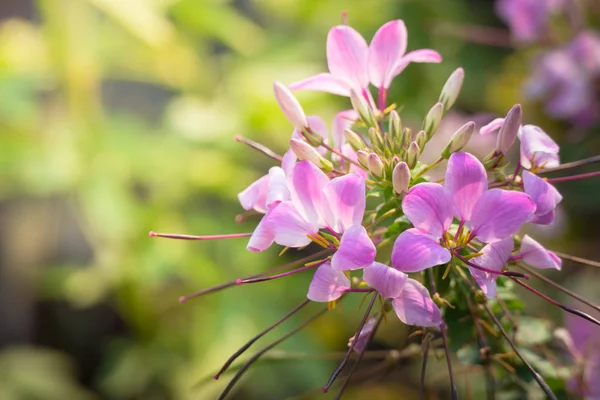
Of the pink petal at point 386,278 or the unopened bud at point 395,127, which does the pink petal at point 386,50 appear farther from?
the pink petal at point 386,278

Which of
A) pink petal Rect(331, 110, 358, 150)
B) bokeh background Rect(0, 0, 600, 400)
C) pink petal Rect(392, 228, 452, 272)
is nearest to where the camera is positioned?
pink petal Rect(392, 228, 452, 272)

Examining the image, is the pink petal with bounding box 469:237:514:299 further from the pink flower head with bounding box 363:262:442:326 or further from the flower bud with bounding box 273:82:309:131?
the flower bud with bounding box 273:82:309:131

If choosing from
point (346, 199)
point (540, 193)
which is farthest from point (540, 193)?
point (346, 199)

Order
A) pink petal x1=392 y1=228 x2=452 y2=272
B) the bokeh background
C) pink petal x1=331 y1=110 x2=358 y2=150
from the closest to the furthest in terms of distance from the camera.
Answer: pink petal x1=392 y1=228 x2=452 y2=272 < pink petal x1=331 y1=110 x2=358 y2=150 < the bokeh background

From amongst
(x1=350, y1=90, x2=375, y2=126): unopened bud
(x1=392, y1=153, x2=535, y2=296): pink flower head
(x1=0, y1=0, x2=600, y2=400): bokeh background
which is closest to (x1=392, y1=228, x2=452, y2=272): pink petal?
(x1=392, y1=153, x2=535, y2=296): pink flower head

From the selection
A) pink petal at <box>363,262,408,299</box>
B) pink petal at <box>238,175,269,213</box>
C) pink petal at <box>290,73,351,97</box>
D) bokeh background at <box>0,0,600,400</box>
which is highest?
pink petal at <box>290,73,351,97</box>

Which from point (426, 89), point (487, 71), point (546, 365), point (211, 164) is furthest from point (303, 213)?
point (487, 71)

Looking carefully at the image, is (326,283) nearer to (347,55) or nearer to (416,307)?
(416,307)
